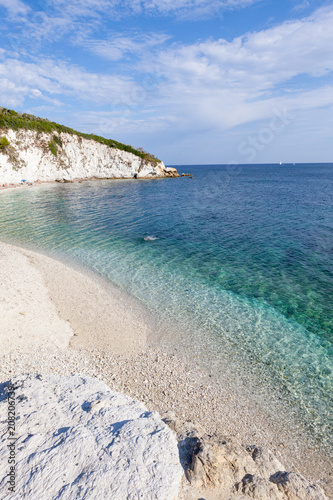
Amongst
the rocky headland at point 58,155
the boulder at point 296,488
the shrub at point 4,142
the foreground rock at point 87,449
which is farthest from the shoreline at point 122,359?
the rocky headland at point 58,155

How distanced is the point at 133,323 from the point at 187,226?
22633 mm

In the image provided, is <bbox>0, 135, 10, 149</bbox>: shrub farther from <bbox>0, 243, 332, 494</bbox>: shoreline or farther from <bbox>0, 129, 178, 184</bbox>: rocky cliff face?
<bbox>0, 243, 332, 494</bbox>: shoreline

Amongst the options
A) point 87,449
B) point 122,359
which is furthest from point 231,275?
point 87,449

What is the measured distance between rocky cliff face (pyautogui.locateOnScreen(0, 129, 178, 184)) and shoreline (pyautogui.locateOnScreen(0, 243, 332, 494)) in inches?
2606

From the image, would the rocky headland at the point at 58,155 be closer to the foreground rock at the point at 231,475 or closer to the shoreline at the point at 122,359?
the shoreline at the point at 122,359

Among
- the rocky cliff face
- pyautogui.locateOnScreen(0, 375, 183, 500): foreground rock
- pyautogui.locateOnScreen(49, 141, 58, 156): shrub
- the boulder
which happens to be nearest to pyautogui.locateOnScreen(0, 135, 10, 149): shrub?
the rocky cliff face

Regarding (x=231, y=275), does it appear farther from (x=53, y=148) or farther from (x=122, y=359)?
(x=53, y=148)

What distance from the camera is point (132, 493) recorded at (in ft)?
17.4

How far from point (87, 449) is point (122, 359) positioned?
5.72 metres

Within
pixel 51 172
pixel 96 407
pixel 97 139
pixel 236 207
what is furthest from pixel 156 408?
pixel 97 139

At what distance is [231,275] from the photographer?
20469 millimetres

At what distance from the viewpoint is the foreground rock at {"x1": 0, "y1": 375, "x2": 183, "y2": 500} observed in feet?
17.6

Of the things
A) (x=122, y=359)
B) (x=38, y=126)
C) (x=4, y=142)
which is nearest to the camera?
(x=122, y=359)

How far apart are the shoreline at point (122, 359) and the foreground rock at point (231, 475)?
5.07ft
